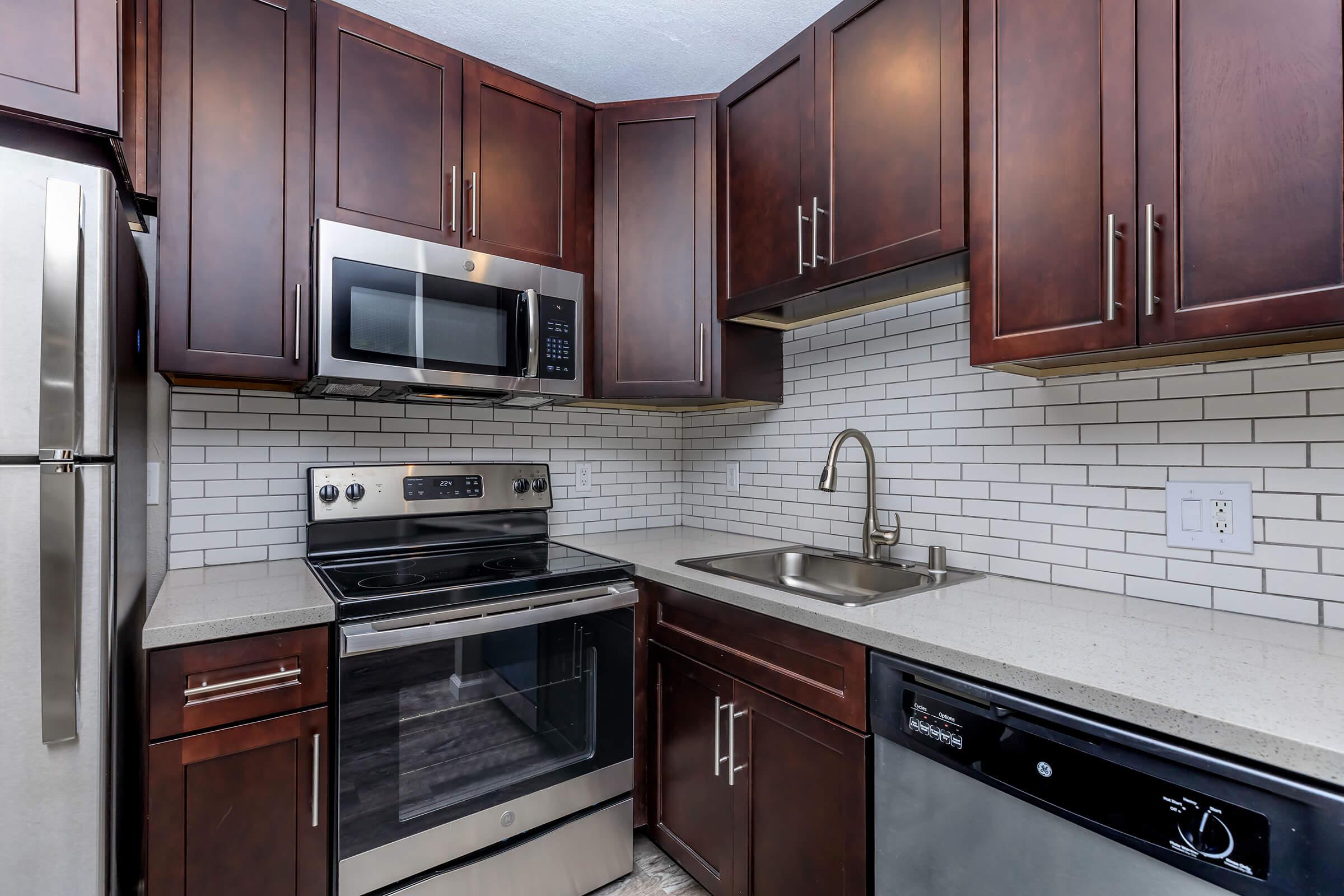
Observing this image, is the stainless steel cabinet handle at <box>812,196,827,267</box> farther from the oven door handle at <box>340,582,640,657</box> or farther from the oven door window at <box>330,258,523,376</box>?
the oven door handle at <box>340,582,640,657</box>

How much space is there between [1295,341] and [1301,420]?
162 mm

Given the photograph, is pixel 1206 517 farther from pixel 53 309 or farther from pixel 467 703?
pixel 53 309

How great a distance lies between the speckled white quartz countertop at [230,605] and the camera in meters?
1.24

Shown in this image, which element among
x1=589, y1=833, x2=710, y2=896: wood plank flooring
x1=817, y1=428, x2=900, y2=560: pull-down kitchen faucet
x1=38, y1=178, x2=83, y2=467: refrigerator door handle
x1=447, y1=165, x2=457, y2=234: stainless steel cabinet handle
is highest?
x1=447, y1=165, x2=457, y2=234: stainless steel cabinet handle

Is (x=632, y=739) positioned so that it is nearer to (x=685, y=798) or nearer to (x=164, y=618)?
(x=685, y=798)

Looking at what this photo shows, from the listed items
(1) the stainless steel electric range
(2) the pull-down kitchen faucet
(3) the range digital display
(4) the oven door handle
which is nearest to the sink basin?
(2) the pull-down kitchen faucet

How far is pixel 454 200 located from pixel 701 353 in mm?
891

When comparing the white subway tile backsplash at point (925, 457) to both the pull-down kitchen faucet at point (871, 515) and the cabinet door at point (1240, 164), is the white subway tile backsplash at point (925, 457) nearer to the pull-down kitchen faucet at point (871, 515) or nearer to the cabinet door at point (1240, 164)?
the pull-down kitchen faucet at point (871, 515)

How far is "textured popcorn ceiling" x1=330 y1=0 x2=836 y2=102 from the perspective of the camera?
1.74 meters

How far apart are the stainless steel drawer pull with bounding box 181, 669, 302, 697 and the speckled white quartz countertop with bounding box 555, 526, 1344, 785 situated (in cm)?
95

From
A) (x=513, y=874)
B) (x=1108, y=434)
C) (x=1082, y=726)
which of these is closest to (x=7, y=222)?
(x=513, y=874)

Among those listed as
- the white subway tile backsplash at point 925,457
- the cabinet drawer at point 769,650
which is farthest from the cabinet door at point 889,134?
the cabinet drawer at point 769,650

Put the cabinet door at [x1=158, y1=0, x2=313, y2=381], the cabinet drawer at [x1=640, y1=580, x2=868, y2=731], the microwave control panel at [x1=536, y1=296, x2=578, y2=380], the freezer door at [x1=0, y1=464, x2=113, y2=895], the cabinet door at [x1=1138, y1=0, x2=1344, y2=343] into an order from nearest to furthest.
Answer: the cabinet door at [x1=1138, y1=0, x2=1344, y2=343], the freezer door at [x1=0, y1=464, x2=113, y2=895], the cabinet drawer at [x1=640, y1=580, x2=868, y2=731], the cabinet door at [x1=158, y1=0, x2=313, y2=381], the microwave control panel at [x1=536, y1=296, x2=578, y2=380]

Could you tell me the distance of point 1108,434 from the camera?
1.45 metres
